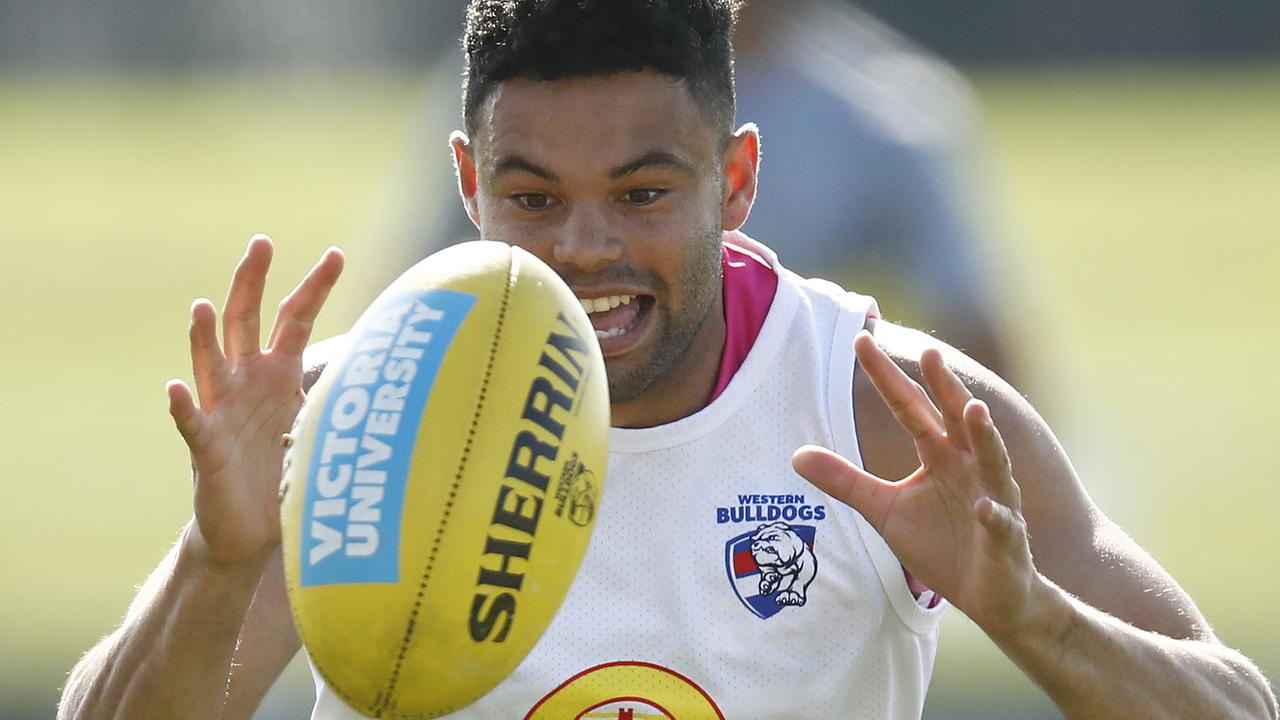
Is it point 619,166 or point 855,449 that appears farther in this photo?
point 855,449

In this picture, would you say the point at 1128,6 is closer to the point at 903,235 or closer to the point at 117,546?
the point at 117,546

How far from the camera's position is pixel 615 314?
13.9ft

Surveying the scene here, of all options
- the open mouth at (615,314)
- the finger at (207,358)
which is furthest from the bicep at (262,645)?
the open mouth at (615,314)

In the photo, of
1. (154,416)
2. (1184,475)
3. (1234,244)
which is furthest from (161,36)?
(1184,475)

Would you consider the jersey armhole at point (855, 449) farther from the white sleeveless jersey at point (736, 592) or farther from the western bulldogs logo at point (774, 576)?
the western bulldogs logo at point (774, 576)

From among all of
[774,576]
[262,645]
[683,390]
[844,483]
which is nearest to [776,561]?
[774,576]

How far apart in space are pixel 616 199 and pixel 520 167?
0.65ft

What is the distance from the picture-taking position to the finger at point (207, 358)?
3.86 meters

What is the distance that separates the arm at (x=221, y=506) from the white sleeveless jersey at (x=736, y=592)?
0.39 m

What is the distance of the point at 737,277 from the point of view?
4715 mm

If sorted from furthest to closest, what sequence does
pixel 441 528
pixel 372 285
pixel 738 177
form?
pixel 372 285, pixel 738 177, pixel 441 528

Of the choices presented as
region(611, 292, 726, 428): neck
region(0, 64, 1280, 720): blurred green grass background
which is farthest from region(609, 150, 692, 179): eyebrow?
region(0, 64, 1280, 720): blurred green grass background

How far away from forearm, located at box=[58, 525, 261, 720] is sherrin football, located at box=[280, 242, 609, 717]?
1.86 ft

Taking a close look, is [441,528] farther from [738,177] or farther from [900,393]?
[738,177]
